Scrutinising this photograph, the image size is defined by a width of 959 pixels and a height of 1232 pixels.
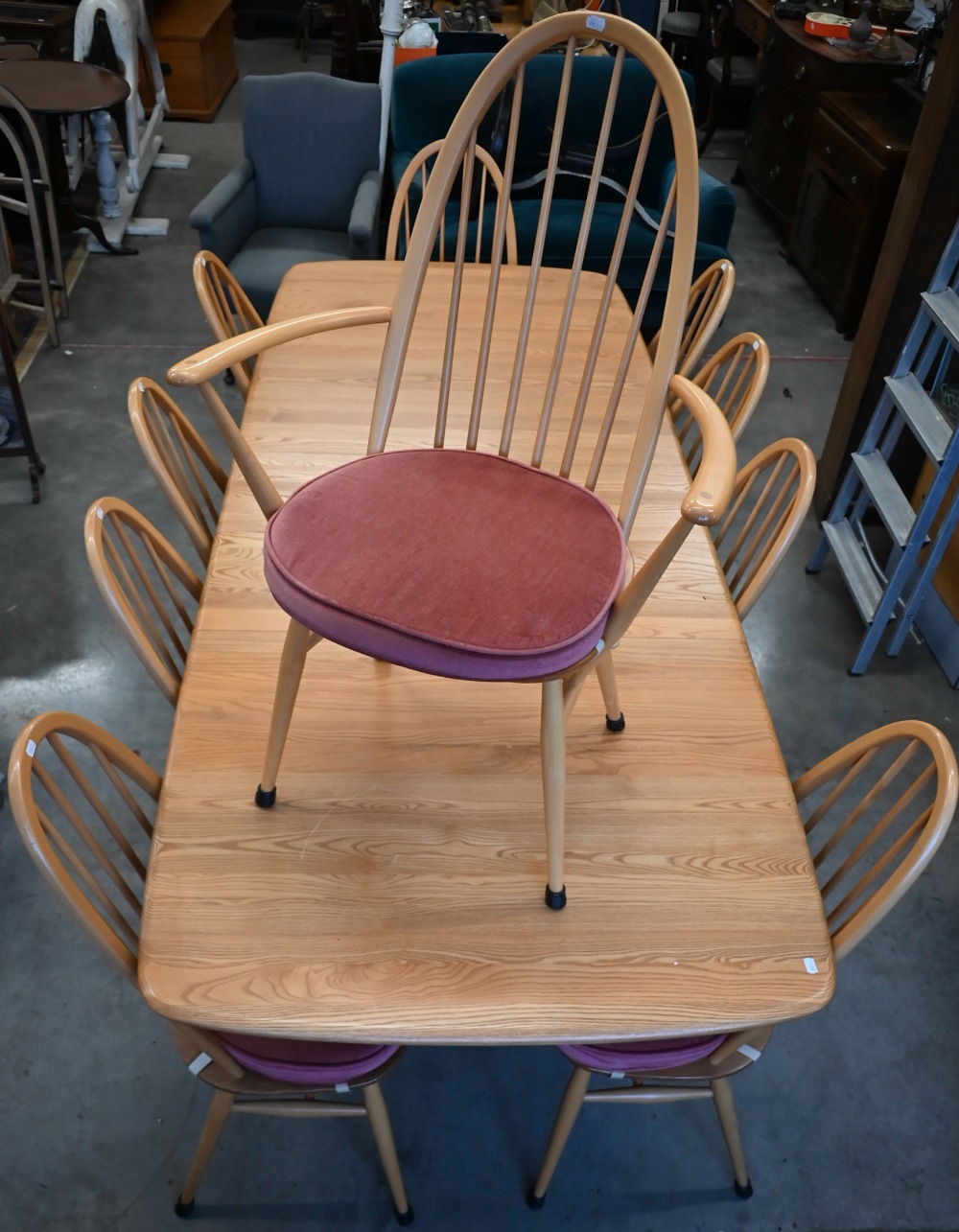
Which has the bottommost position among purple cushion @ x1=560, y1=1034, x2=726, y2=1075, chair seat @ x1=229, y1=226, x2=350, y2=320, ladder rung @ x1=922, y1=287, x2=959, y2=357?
chair seat @ x1=229, y1=226, x2=350, y2=320

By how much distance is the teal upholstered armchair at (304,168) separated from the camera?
11.5 ft

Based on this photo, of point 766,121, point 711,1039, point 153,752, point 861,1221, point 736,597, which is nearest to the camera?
point 711,1039

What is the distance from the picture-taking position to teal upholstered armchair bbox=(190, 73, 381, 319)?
350 centimetres

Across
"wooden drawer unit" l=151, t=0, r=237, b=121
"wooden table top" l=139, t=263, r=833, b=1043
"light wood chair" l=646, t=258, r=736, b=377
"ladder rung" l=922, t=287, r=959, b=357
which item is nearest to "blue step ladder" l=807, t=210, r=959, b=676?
"ladder rung" l=922, t=287, r=959, b=357

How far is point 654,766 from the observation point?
131 centimetres

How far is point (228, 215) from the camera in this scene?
3355 millimetres

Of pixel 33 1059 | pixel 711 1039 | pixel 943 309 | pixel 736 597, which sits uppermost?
A: pixel 943 309

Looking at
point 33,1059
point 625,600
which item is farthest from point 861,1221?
point 33,1059

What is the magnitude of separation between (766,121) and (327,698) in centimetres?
429

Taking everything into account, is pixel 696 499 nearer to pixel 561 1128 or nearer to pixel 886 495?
pixel 561 1128

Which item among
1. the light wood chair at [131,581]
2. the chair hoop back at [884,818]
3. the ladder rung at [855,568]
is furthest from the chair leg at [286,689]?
the ladder rung at [855,568]

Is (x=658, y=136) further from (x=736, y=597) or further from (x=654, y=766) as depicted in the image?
(x=654, y=766)

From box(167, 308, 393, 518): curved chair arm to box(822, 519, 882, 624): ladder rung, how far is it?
1641mm

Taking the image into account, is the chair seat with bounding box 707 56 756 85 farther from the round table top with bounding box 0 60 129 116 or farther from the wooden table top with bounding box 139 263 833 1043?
the wooden table top with bounding box 139 263 833 1043
